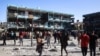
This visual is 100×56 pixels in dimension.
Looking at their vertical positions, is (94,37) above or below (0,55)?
above

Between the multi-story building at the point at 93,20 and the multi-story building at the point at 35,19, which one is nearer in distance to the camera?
the multi-story building at the point at 35,19

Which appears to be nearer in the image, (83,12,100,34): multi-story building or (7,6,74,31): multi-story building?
(7,6,74,31): multi-story building

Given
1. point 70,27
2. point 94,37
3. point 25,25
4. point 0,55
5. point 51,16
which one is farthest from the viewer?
point 70,27

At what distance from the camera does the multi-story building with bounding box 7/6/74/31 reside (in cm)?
7194

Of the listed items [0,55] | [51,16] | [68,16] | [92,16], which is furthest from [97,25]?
[0,55]

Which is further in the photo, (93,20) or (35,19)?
(35,19)

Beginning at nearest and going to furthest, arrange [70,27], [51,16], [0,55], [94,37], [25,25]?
[94,37], [0,55], [25,25], [51,16], [70,27]

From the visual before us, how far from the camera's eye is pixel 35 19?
8212 centimetres

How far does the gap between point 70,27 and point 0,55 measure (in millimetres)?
77192

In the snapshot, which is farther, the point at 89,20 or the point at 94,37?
the point at 89,20

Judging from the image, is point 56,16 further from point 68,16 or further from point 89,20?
point 89,20

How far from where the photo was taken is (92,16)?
79.7 meters

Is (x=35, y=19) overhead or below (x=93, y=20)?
overhead

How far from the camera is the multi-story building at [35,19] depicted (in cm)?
7194
